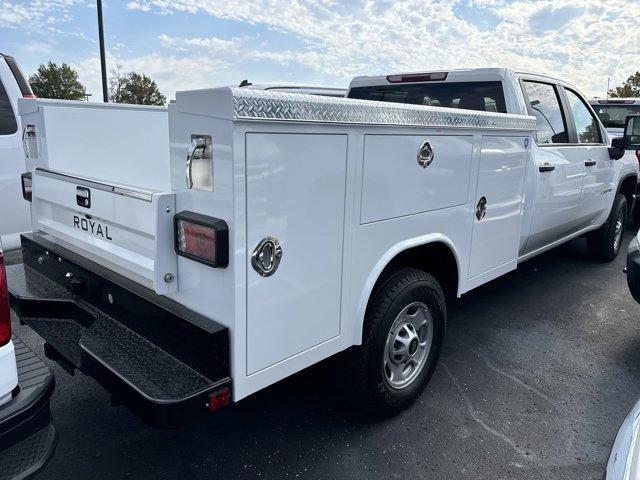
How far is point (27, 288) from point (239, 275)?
1.63 meters

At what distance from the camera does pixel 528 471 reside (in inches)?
103

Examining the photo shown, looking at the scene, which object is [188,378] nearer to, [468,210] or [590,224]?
[468,210]

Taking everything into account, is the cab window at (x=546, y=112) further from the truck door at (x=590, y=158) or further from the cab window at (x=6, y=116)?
the cab window at (x=6, y=116)

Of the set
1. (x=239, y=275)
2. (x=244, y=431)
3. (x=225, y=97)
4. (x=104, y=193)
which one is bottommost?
(x=244, y=431)

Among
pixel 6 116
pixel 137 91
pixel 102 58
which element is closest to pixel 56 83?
pixel 137 91

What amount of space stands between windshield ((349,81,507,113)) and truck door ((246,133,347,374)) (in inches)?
87.3

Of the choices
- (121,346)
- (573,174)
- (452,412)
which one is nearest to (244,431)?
(121,346)

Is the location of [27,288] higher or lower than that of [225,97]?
lower

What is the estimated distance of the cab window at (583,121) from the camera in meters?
4.89

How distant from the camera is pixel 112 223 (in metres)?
2.47

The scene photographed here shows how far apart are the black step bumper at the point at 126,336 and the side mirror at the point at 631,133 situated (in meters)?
4.82

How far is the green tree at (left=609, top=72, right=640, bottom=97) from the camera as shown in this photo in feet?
102

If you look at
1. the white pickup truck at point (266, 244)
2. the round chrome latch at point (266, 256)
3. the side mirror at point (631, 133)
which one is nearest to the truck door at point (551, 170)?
the white pickup truck at point (266, 244)

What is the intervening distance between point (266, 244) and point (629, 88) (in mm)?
36432
